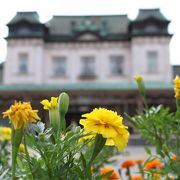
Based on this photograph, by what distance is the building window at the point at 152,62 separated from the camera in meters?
17.4

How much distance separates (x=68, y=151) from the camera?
65 centimetres

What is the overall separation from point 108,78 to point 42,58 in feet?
10.5

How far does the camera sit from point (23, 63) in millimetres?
17812

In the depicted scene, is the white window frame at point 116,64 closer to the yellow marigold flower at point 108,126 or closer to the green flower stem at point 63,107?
the green flower stem at point 63,107

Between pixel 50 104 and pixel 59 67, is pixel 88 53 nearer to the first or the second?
pixel 59 67

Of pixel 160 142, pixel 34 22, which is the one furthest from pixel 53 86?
pixel 160 142

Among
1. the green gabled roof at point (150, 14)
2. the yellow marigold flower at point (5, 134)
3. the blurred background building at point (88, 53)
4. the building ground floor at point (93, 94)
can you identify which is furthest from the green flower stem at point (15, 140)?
the green gabled roof at point (150, 14)

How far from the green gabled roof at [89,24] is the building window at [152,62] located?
1770 mm

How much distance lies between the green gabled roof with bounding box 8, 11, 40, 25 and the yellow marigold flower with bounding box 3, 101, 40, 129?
18028 millimetres

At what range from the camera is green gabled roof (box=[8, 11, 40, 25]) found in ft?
59.9

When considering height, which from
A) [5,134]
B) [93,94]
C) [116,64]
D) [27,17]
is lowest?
[5,134]

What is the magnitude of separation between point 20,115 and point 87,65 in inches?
677

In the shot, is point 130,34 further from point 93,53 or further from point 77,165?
point 77,165

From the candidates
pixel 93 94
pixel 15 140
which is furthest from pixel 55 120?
pixel 93 94
